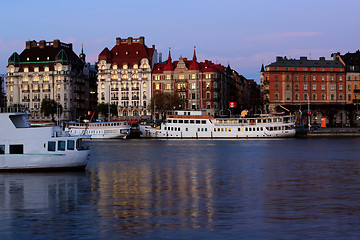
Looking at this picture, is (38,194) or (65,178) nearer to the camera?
(38,194)

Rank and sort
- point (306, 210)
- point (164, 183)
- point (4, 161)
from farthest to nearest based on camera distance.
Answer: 1. point (4, 161)
2. point (164, 183)
3. point (306, 210)

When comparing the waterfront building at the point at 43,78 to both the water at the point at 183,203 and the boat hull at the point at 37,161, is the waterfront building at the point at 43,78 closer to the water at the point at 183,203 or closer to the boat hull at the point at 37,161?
the water at the point at 183,203

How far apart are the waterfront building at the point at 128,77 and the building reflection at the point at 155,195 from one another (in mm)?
132951

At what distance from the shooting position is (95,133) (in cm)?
14450

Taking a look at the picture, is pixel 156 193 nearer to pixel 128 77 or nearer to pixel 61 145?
pixel 61 145

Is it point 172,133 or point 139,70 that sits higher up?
point 139,70

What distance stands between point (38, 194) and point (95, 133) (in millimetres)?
108837

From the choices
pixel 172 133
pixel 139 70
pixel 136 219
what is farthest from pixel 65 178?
pixel 139 70

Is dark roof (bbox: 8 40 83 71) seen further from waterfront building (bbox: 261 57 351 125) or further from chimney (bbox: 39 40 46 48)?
waterfront building (bbox: 261 57 351 125)

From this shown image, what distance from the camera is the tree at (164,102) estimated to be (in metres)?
170

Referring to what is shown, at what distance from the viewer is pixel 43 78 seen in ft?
642

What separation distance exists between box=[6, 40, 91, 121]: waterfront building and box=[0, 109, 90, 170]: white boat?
14630 centimetres

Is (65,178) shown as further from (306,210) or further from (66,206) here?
(306,210)

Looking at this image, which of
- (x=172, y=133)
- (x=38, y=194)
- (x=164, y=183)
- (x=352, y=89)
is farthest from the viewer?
(x=352, y=89)
